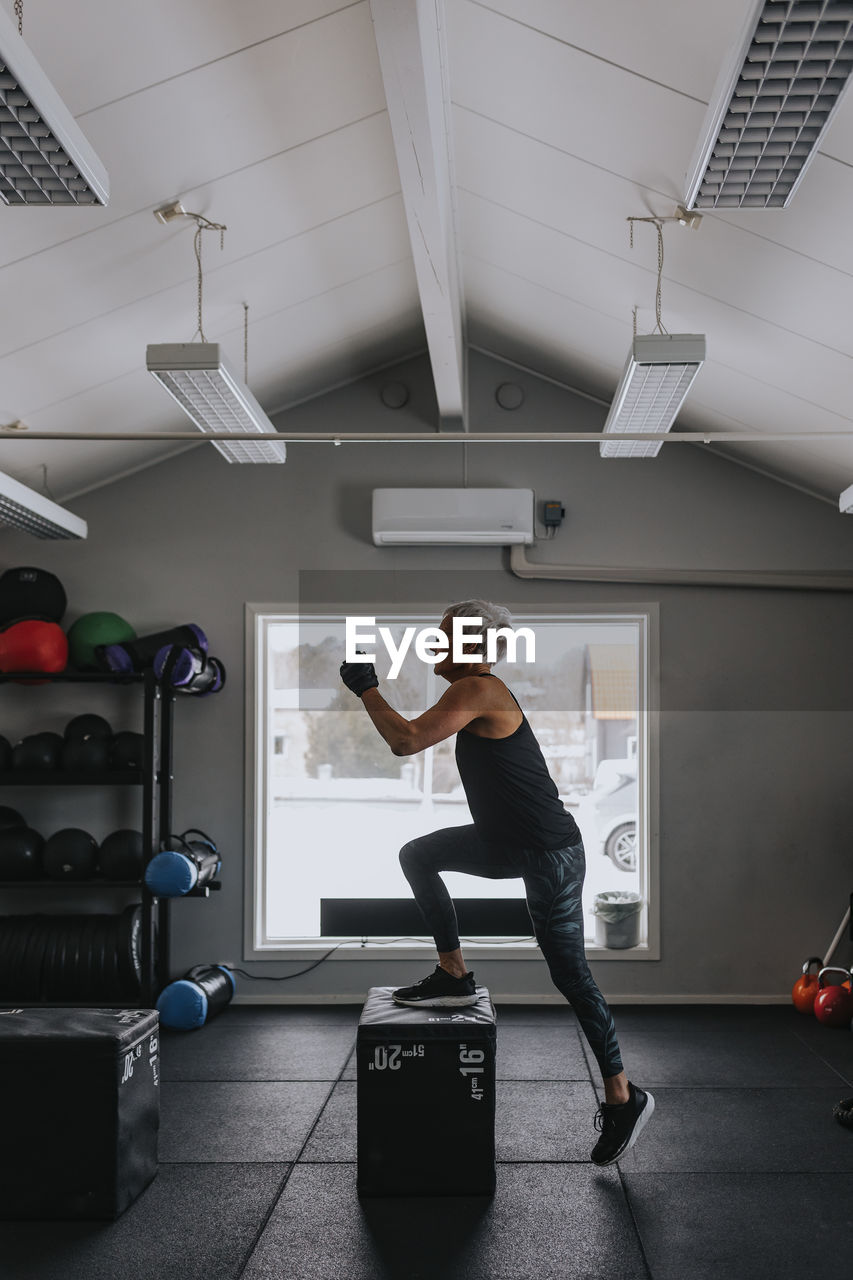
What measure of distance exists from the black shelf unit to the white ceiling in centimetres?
119

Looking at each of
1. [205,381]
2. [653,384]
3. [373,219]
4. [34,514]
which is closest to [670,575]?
[653,384]

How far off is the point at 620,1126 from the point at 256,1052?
2236 millimetres

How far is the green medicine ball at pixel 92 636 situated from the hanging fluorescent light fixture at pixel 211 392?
1.21 metres

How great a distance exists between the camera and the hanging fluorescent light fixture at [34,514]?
4856mm

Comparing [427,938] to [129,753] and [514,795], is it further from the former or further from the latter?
[514,795]

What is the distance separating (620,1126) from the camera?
3.29m

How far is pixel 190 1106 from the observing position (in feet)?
13.6

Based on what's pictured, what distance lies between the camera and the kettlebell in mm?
5203

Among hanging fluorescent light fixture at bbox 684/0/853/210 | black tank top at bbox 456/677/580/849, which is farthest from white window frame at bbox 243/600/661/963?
hanging fluorescent light fixture at bbox 684/0/853/210

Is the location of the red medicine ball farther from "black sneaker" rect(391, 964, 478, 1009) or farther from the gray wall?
"black sneaker" rect(391, 964, 478, 1009)

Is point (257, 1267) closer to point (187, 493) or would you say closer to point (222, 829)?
point (222, 829)

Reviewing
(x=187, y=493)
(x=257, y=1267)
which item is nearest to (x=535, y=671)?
(x=187, y=493)

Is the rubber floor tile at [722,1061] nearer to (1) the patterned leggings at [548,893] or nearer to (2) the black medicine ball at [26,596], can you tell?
(1) the patterned leggings at [548,893]

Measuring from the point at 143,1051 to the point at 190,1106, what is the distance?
114 cm
